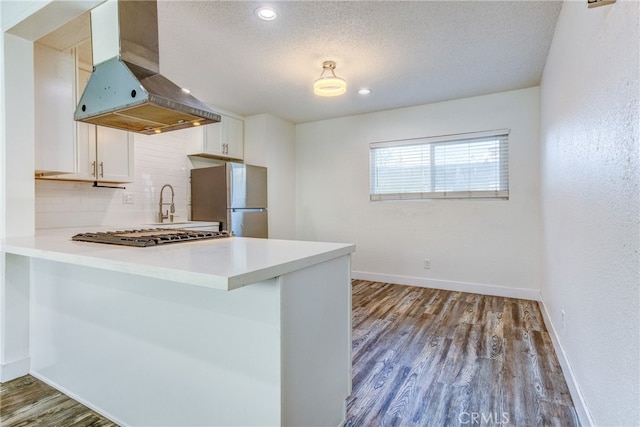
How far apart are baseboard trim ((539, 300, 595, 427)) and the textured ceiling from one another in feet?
7.69

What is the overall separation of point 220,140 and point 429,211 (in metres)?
2.98

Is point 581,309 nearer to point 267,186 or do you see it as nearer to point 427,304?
point 427,304

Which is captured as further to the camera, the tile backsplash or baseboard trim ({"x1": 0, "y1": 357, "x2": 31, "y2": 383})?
the tile backsplash

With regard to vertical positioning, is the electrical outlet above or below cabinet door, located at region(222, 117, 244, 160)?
below

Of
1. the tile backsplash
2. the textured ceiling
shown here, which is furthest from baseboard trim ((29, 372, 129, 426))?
the textured ceiling

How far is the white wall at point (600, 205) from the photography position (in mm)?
1051

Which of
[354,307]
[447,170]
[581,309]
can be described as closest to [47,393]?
[354,307]

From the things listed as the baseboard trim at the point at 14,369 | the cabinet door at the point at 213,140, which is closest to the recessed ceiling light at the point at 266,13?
the cabinet door at the point at 213,140

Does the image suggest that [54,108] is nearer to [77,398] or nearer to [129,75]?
[129,75]

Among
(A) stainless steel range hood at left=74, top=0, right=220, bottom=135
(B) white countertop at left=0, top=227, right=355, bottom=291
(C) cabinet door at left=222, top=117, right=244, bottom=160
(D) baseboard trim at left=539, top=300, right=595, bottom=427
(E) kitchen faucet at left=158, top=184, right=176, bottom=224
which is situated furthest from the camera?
(C) cabinet door at left=222, top=117, right=244, bottom=160

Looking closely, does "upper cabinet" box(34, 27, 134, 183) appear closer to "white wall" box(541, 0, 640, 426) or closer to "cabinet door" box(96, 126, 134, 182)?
"cabinet door" box(96, 126, 134, 182)

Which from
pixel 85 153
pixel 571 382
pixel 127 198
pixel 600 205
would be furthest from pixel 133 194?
pixel 571 382

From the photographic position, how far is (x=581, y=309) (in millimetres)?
1717

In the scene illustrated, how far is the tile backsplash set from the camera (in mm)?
2959
